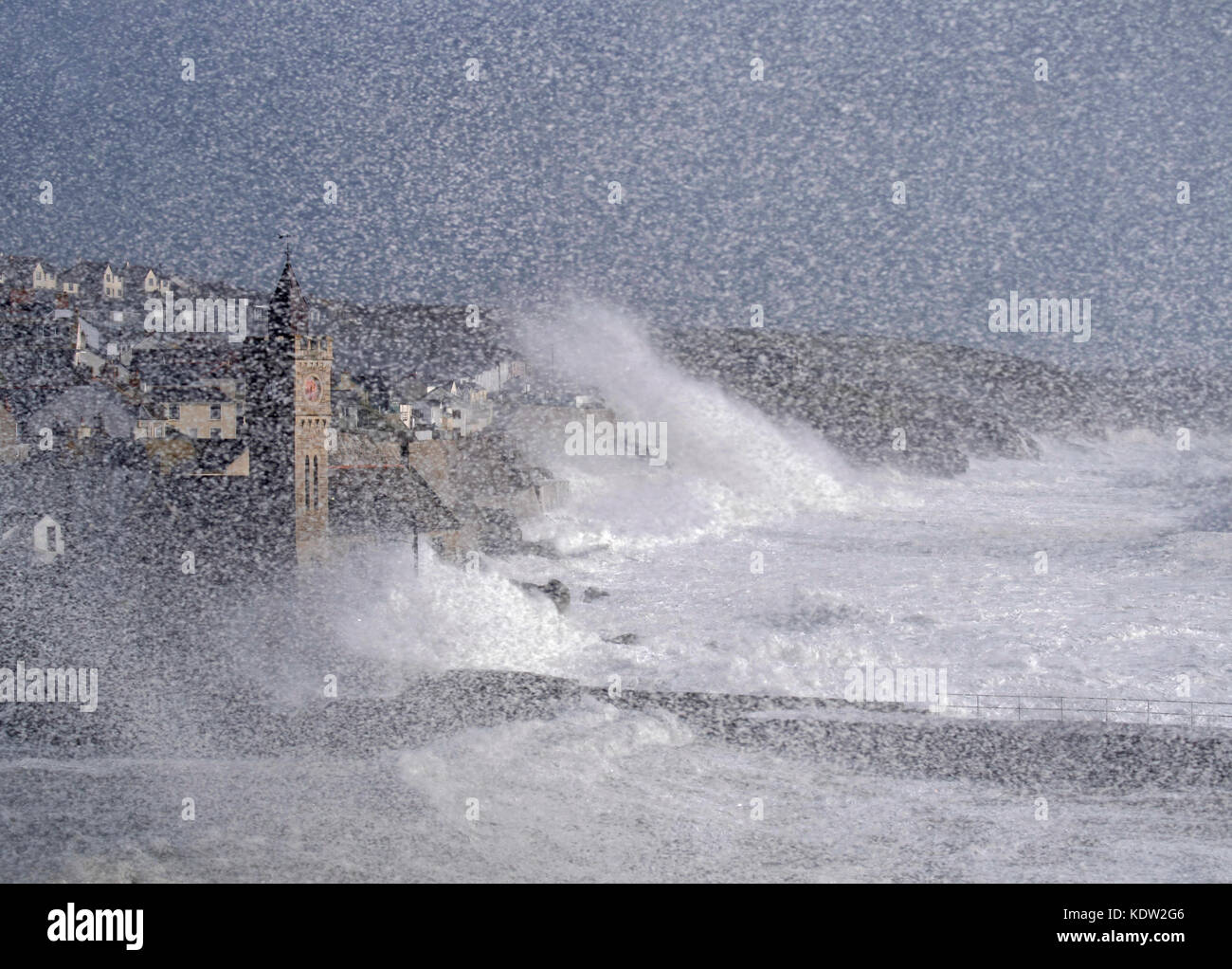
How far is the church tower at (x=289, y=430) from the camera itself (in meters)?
6.93

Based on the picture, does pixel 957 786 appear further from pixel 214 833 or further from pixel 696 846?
pixel 214 833

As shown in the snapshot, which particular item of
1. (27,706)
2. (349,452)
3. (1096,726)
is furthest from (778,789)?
(27,706)

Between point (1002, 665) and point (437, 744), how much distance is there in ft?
14.4

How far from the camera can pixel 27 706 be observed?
5727 mm
